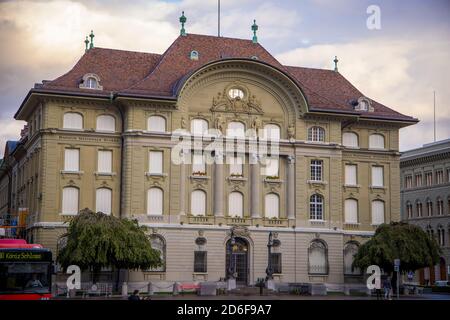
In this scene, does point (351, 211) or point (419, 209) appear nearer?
point (351, 211)

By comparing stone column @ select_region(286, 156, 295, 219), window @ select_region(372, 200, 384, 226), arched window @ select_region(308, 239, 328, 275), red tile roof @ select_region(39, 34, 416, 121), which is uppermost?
red tile roof @ select_region(39, 34, 416, 121)

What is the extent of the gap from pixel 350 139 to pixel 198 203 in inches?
497

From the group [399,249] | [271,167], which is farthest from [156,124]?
[399,249]

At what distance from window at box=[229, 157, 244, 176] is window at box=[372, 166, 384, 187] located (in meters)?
10.4

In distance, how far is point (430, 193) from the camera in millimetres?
82250

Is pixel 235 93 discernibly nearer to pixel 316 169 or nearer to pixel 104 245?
pixel 316 169

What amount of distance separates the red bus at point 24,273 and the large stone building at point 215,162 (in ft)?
73.1

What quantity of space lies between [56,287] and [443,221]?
1741 inches

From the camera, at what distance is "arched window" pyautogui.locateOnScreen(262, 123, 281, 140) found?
56.5m

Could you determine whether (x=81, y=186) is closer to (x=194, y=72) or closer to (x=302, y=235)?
(x=194, y=72)

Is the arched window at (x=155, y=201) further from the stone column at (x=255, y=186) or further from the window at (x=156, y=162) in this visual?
the stone column at (x=255, y=186)

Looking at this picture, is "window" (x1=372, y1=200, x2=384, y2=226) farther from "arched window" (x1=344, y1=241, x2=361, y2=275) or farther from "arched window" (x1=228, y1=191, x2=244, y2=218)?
"arched window" (x1=228, y1=191, x2=244, y2=218)

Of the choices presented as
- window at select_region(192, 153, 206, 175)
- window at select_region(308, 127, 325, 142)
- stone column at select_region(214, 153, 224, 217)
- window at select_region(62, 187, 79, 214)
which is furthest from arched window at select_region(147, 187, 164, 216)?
window at select_region(308, 127, 325, 142)

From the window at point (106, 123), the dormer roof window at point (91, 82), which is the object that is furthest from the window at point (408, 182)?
Result: the dormer roof window at point (91, 82)
